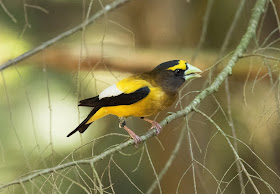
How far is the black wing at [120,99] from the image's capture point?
96 centimetres

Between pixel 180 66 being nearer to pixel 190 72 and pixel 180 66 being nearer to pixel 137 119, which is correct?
pixel 190 72

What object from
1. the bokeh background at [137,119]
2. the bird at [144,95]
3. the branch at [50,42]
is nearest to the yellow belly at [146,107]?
the bird at [144,95]

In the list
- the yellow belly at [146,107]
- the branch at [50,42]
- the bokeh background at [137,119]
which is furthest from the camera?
the bokeh background at [137,119]

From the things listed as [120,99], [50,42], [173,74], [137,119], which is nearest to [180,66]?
[173,74]

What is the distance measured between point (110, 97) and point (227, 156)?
38.8 inches

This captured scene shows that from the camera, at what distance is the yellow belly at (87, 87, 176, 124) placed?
37.6 inches

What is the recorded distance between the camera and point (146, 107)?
0.96 metres

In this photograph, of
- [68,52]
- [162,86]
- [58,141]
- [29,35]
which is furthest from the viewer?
[29,35]

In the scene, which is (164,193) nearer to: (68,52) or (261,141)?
(261,141)

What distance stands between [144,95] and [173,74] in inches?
3.5

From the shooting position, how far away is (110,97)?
0.97m

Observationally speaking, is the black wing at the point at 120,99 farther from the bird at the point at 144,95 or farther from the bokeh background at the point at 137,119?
the bokeh background at the point at 137,119

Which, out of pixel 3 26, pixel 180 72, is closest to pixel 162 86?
pixel 180 72

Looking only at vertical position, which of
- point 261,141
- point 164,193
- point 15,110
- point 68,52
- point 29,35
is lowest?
point 164,193
